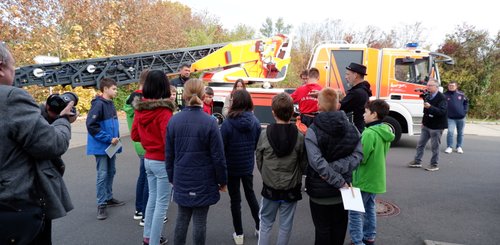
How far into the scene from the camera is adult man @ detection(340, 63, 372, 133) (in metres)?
4.13

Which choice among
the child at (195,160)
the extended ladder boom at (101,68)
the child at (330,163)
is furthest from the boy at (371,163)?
the extended ladder boom at (101,68)

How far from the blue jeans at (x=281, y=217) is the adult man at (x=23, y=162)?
1.73m

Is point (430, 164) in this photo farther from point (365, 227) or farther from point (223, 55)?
point (223, 55)

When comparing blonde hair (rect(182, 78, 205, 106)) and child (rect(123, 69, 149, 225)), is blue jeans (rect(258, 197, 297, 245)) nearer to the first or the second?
blonde hair (rect(182, 78, 205, 106))

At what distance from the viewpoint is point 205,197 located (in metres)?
2.86

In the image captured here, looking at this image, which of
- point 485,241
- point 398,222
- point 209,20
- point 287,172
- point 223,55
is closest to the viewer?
point 287,172

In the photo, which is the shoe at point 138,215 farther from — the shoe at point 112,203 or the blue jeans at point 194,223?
the blue jeans at point 194,223

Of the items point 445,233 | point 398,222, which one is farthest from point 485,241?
point 398,222

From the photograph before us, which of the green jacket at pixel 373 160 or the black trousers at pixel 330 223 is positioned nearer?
the black trousers at pixel 330 223

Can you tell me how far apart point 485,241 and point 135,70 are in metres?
8.91

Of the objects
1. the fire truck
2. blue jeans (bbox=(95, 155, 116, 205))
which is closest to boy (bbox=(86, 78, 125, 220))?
blue jeans (bbox=(95, 155, 116, 205))

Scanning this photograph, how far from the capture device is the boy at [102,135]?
165 inches

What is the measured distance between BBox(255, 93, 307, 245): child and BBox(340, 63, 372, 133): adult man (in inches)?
61.3

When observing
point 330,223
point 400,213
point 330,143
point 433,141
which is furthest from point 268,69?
point 330,223
